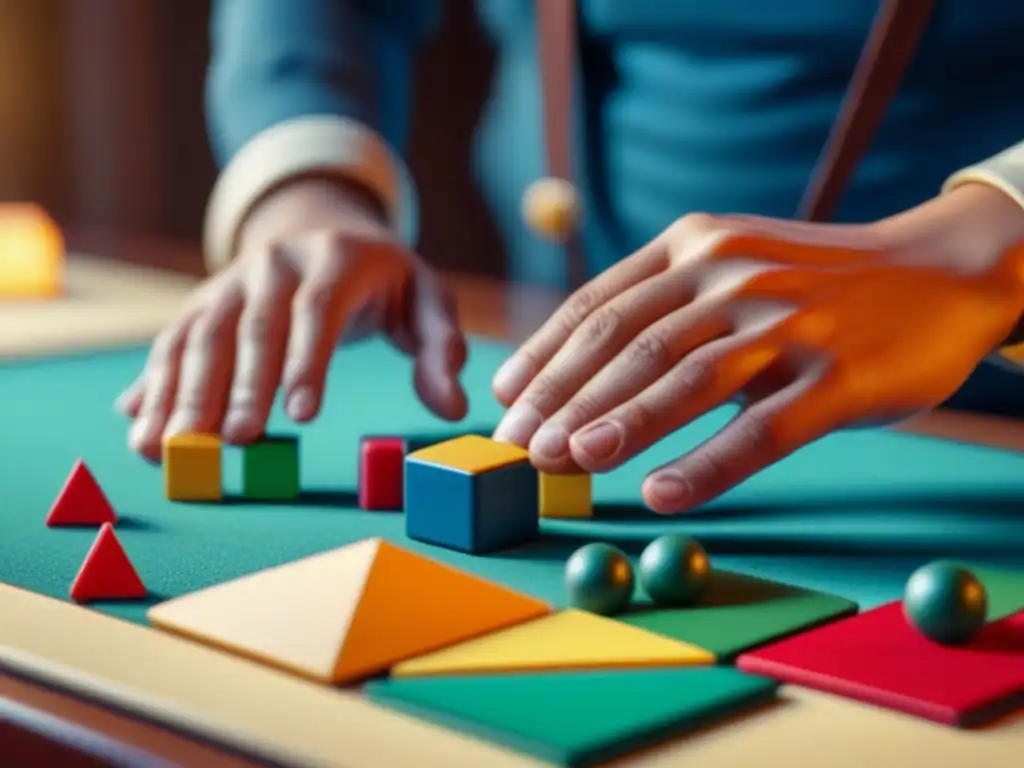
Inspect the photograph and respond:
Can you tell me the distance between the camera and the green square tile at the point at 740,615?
0.67 metres

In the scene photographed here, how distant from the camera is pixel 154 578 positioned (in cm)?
78

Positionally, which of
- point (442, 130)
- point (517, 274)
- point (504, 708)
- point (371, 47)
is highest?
point (442, 130)

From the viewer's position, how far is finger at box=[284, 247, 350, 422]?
104cm

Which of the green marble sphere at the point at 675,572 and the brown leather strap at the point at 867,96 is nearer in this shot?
the green marble sphere at the point at 675,572

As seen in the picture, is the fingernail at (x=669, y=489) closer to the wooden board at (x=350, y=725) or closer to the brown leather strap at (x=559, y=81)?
A: the wooden board at (x=350, y=725)

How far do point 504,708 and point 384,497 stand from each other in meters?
0.36

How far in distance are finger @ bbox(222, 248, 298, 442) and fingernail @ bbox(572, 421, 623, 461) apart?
0.82ft

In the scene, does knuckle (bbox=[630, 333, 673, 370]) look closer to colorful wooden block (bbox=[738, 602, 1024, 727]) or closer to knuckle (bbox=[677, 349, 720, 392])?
knuckle (bbox=[677, 349, 720, 392])

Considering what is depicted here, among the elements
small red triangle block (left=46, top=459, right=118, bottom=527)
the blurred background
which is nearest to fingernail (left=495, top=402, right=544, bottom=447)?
small red triangle block (left=46, top=459, right=118, bottom=527)

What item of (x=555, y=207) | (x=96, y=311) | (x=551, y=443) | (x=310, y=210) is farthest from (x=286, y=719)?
(x=96, y=311)

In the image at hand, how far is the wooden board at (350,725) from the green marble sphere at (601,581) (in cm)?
10

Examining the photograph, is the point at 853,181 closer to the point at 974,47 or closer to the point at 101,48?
the point at 974,47

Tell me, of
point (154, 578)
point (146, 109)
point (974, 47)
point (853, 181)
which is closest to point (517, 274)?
point (853, 181)

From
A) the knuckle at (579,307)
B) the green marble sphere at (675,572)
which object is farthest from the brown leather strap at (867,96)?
the green marble sphere at (675,572)
